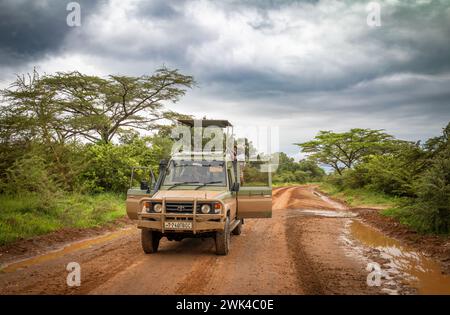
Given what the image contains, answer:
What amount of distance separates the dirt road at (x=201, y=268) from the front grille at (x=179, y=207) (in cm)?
97

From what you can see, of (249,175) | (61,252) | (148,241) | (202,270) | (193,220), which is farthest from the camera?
(249,175)

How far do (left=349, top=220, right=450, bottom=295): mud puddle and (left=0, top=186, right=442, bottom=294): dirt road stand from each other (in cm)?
55

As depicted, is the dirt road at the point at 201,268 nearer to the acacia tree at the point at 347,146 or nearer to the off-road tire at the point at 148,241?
the off-road tire at the point at 148,241

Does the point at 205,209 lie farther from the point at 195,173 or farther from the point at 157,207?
the point at 195,173

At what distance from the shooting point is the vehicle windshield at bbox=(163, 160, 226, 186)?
893 centimetres

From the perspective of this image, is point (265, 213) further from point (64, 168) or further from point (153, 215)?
point (64, 168)

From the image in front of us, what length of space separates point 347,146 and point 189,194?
Result: 3712 centimetres

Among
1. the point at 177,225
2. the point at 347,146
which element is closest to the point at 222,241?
the point at 177,225

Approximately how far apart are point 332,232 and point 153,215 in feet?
21.3

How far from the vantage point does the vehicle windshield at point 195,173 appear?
8930 millimetres

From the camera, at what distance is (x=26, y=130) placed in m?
12.0

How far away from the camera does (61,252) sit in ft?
27.8

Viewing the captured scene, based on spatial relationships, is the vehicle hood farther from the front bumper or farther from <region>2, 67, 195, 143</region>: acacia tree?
<region>2, 67, 195, 143</region>: acacia tree

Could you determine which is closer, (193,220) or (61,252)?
(193,220)
